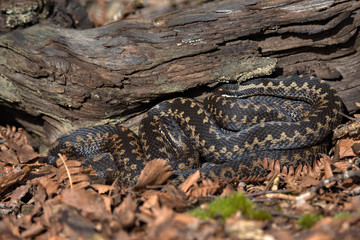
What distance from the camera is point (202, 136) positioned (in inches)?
267

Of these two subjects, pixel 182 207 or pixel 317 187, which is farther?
pixel 317 187

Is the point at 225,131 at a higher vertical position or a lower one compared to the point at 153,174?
lower

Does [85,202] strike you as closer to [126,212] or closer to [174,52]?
[126,212]

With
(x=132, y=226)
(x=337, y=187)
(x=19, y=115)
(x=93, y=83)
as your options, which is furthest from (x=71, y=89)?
(x=337, y=187)

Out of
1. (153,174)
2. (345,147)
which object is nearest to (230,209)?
(153,174)

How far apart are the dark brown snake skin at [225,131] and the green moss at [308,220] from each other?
2324mm

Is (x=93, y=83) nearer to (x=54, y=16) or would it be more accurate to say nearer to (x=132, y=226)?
(x=54, y=16)

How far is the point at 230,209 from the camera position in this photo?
357cm

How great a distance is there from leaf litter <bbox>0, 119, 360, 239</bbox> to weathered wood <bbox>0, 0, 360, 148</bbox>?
2.00 meters

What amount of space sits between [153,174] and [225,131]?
2.87 meters

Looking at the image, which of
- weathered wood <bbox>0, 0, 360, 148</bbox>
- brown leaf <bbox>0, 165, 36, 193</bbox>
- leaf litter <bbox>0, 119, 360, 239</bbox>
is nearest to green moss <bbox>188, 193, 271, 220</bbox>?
leaf litter <bbox>0, 119, 360, 239</bbox>

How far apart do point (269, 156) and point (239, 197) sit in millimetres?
2271

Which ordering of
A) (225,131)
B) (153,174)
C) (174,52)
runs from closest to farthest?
1. (153,174)
2. (174,52)
3. (225,131)

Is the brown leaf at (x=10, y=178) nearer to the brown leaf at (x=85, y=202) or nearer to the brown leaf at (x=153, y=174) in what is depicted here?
the brown leaf at (x=85, y=202)
